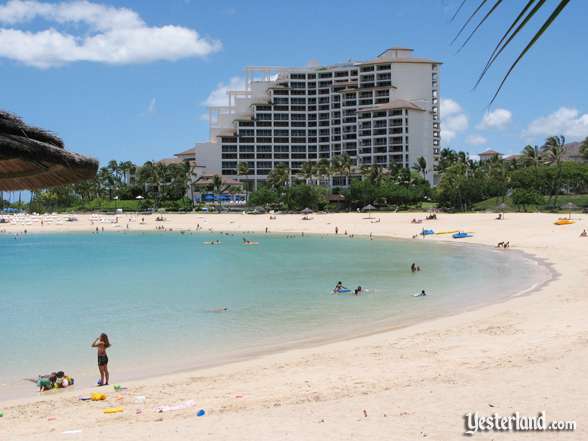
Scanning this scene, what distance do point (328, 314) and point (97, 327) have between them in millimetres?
8093

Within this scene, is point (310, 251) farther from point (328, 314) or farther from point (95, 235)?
point (95, 235)

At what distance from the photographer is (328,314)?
75.2ft

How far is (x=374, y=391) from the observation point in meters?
10.9

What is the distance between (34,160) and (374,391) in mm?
7289

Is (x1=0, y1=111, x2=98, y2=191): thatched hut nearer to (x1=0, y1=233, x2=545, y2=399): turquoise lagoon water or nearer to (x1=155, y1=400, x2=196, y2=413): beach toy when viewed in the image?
(x1=155, y1=400, x2=196, y2=413): beach toy

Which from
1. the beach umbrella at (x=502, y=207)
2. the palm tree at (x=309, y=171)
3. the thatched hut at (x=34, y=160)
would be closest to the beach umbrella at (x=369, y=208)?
the beach umbrella at (x=502, y=207)

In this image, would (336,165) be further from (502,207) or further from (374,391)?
(374,391)

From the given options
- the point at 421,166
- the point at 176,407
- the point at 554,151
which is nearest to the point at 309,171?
the point at 421,166

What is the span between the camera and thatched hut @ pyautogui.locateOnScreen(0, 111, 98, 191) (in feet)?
17.6

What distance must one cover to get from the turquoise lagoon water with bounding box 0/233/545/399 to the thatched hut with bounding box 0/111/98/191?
9359mm

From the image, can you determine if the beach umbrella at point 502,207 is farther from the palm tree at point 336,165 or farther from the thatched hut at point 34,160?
the thatched hut at point 34,160

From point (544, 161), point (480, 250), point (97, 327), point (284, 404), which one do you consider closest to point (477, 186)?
point (544, 161)

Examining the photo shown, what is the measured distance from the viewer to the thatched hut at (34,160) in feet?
17.6

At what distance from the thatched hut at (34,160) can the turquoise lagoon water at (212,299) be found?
9359 millimetres
